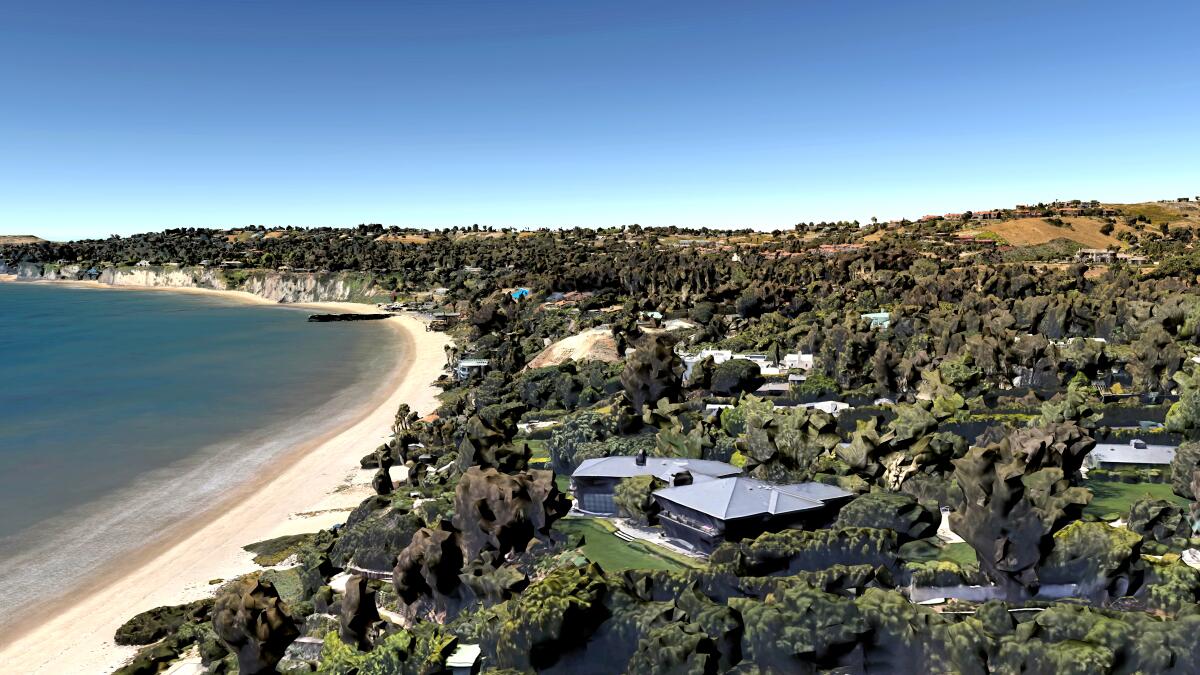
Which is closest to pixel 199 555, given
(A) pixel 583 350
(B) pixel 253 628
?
(B) pixel 253 628

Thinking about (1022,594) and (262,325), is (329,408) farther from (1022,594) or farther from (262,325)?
(262,325)

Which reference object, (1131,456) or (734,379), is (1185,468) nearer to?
(1131,456)

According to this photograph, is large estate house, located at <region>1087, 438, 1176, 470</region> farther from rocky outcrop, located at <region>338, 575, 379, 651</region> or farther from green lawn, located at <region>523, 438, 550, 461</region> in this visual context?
rocky outcrop, located at <region>338, 575, 379, 651</region>

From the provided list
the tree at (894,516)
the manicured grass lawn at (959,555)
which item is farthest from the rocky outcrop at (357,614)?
the manicured grass lawn at (959,555)

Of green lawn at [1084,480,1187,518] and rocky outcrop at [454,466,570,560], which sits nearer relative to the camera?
rocky outcrop at [454,466,570,560]

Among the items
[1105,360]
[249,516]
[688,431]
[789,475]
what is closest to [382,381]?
[249,516]

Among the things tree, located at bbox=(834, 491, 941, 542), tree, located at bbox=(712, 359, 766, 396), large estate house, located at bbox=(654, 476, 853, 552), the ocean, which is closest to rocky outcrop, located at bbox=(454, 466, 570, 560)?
large estate house, located at bbox=(654, 476, 853, 552)
